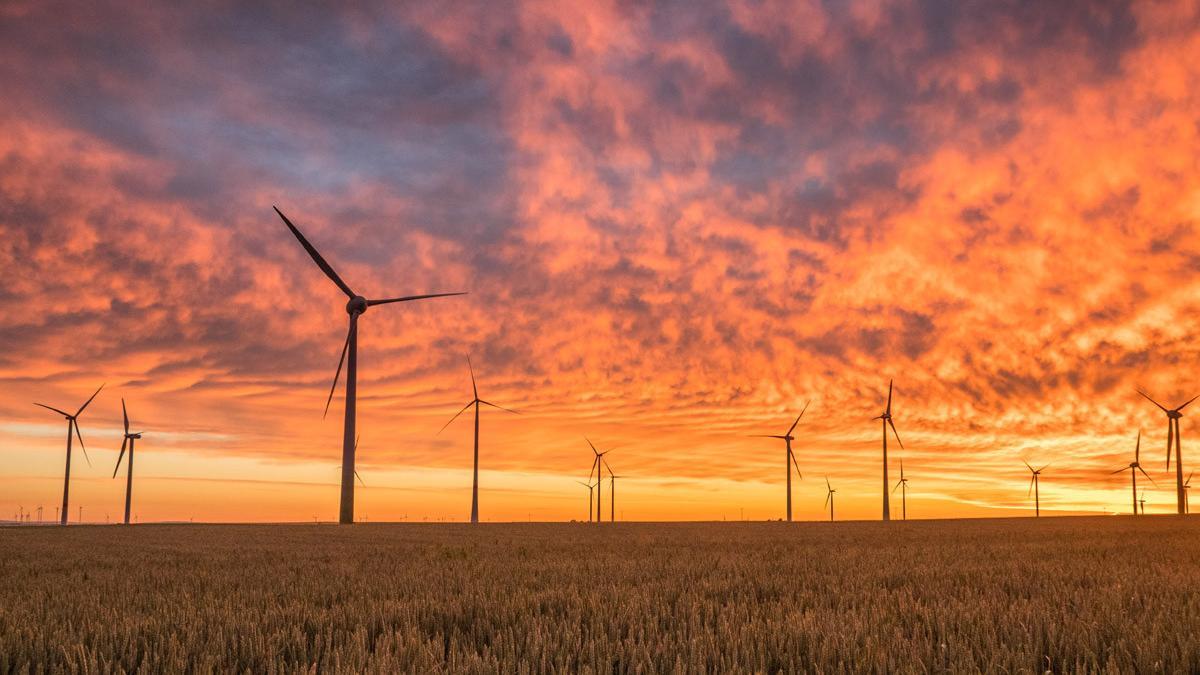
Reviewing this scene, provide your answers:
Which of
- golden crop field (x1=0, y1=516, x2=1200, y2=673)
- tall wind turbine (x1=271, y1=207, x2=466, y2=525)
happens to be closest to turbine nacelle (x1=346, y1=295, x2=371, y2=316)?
tall wind turbine (x1=271, y1=207, x2=466, y2=525)

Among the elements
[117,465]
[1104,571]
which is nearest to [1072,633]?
[1104,571]

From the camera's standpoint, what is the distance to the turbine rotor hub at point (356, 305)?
80500 millimetres

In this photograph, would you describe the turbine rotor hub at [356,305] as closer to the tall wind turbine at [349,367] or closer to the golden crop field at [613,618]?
the tall wind turbine at [349,367]

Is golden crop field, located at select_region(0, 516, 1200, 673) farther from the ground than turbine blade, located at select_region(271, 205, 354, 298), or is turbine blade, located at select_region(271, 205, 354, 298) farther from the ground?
turbine blade, located at select_region(271, 205, 354, 298)

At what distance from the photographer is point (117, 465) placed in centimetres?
11538

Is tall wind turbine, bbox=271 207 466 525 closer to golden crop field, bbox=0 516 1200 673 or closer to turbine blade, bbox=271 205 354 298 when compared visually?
turbine blade, bbox=271 205 354 298

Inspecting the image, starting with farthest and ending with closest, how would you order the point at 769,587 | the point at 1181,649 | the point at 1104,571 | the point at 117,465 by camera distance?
1. the point at 117,465
2. the point at 1104,571
3. the point at 769,587
4. the point at 1181,649

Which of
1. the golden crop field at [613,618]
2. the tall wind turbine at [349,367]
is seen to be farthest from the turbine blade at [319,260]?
the golden crop field at [613,618]

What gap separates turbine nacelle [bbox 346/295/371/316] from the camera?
80438mm

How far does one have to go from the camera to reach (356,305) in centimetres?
8081

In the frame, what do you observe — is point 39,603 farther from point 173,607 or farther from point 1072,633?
point 1072,633

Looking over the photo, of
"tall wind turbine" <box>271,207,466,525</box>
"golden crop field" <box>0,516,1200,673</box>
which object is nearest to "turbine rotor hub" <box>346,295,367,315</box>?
"tall wind turbine" <box>271,207,466,525</box>

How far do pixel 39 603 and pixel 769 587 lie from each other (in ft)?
31.6

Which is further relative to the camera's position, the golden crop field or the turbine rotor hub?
the turbine rotor hub
